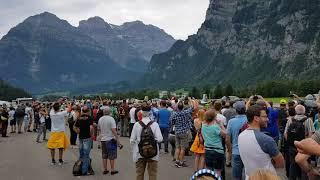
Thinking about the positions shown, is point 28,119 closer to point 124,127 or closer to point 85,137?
point 124,127

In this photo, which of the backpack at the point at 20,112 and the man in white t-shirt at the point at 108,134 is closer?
the man in white t-shirt at the point at 108,134

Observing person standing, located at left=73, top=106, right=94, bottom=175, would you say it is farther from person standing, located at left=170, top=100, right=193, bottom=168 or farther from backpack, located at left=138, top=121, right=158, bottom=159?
backpack, located at left=138, top=121, right=158, bottom=159

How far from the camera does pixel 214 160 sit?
36.6ft

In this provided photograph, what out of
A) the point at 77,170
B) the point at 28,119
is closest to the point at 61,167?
→ the point at 77,170

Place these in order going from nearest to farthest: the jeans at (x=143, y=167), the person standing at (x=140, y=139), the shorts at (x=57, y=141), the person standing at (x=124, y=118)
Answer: the person standing at (x=140, y=139)
the jeans at (x=143, y=167)
the shorts at (x=57, y=141)
the person standing at (x=124, y=118)

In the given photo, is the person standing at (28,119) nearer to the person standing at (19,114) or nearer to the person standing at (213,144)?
the person standing at (19,114)

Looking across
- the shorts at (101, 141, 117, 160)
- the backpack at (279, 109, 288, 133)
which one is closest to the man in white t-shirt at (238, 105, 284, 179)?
the shorts at (101, 141, 117, 160)

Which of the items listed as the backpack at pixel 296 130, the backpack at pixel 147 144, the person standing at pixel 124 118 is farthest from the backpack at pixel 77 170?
the person standing at pixel 124 118

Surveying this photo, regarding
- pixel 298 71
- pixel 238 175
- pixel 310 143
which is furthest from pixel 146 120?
pixel 298 71

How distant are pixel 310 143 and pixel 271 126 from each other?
1086 cm

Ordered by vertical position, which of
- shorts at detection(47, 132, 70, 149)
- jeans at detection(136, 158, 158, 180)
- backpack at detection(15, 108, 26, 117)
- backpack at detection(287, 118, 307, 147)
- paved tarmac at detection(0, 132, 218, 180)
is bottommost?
paved tarmac at detection(0, 132, 218, 180)

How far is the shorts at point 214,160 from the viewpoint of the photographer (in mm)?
11133

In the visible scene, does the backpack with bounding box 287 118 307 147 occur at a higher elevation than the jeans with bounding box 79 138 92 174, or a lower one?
higher

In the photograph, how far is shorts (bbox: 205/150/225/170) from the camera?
438 inches
